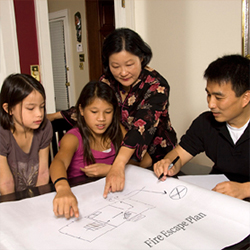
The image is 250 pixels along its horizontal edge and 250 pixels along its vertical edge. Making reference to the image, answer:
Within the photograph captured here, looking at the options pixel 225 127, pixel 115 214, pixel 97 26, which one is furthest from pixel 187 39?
pixel 97 26

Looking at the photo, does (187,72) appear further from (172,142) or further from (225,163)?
(225,163)

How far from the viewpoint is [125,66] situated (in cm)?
120

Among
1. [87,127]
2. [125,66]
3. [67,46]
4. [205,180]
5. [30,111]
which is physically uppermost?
[67,46]

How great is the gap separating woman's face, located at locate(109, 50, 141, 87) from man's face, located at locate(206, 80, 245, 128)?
0.33 metres

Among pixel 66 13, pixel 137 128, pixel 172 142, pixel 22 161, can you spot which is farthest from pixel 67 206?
pixel 66 13

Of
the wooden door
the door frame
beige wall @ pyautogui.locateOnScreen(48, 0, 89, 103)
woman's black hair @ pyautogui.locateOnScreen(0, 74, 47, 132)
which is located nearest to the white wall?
woman's black hair @ pyautogui.locateOnScreen(0, 74, 47, 132)

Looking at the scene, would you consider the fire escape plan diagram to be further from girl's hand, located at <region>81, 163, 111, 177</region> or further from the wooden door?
the wooden door

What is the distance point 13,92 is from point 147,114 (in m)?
0.55

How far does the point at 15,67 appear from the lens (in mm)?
2164

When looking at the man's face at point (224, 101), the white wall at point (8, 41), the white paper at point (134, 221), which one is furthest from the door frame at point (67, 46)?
the white paper at point (134, 221)

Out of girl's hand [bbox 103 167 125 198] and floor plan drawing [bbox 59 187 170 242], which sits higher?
girl's hand [bbox 103 167 125 198]

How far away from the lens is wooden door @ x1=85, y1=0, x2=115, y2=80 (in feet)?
14.0

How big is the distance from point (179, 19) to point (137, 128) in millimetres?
1594

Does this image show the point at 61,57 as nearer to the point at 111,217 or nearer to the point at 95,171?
the point at 95,171
